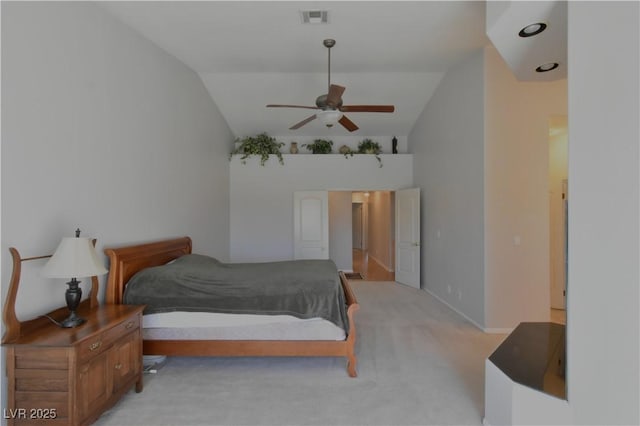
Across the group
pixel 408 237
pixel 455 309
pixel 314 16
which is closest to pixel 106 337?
pixel 314 16

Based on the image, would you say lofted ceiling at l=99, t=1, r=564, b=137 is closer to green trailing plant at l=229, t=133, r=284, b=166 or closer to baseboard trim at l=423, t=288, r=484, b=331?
green trailing plant at l=229, t=133, r=284, b=166

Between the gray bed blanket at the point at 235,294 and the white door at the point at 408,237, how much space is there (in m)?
3.47

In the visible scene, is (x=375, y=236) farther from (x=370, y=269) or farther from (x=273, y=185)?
(x=273, y=185)

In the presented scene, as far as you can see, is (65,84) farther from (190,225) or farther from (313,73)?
(313,73)

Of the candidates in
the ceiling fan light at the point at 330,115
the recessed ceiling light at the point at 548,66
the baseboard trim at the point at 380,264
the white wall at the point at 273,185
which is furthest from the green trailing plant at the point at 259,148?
the recessed ceiling light at the point at 548,66

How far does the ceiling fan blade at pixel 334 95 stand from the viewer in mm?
3558

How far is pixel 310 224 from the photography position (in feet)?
22.1

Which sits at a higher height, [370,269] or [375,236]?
[375,236]

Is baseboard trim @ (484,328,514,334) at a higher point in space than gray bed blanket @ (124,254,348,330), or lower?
lower

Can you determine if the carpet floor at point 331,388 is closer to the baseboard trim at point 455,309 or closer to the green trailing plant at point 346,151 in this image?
the baseboard trim at point 455,309

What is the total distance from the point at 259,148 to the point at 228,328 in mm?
4377

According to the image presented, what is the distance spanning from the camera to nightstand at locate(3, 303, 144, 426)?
75.2 inches

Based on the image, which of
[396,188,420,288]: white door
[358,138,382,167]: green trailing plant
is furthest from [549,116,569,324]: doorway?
[358,138,382,167]: green trailing plant

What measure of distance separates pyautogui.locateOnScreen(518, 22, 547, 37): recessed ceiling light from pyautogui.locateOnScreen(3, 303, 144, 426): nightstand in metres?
3.67
